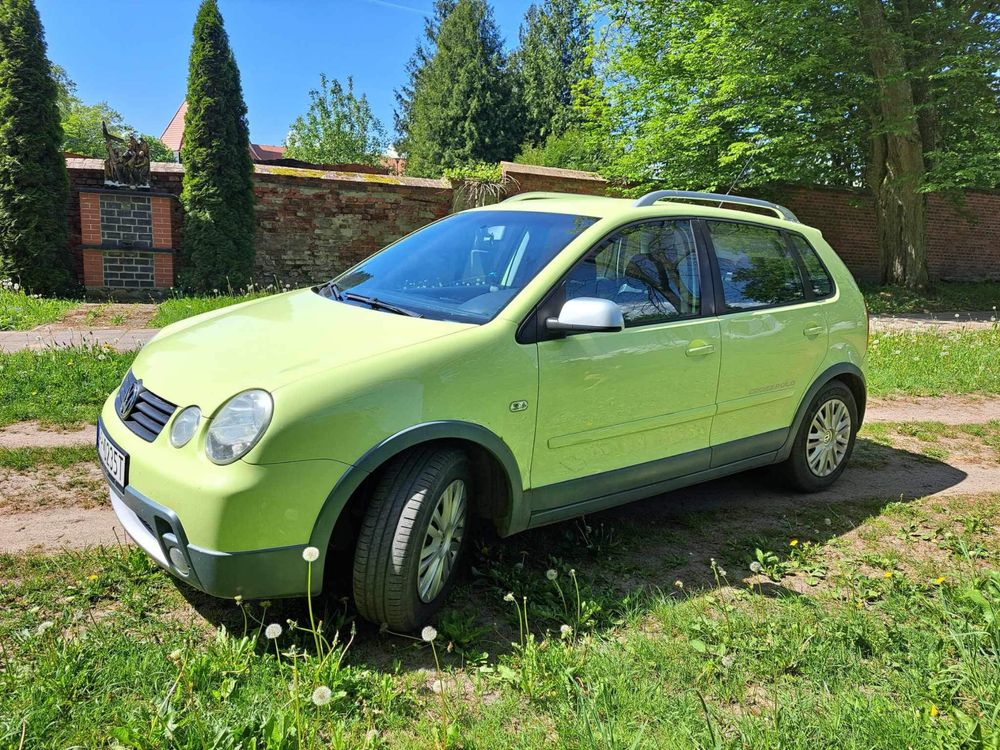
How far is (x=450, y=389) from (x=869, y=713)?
1.77 meters

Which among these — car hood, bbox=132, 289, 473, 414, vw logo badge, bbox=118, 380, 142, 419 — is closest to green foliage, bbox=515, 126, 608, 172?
car hood, bbox=132, 289, 473, 414

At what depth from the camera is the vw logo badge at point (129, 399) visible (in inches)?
114

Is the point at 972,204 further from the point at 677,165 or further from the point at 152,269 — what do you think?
the point at 152,269

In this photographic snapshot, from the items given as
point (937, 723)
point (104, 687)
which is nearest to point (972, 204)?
point (937, 723)

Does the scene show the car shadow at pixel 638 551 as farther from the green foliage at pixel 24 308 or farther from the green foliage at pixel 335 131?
the green foliage at pixel 335 131

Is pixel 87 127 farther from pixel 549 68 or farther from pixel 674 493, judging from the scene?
pixel 674 493

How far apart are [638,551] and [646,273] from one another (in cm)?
140

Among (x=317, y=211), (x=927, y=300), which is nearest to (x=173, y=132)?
(x=317, y=211)

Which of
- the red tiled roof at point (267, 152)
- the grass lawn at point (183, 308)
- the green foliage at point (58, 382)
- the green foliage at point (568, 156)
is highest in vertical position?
the red tiled roof at point (267, 152)

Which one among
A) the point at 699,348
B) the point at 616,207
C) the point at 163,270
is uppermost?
the point at 616,207

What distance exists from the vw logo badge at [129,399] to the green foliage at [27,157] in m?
9.76

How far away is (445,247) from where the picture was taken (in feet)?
12.6

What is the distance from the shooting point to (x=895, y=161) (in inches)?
610

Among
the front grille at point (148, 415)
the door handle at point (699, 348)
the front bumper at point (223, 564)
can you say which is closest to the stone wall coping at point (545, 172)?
the door handle at point (699, 348)
